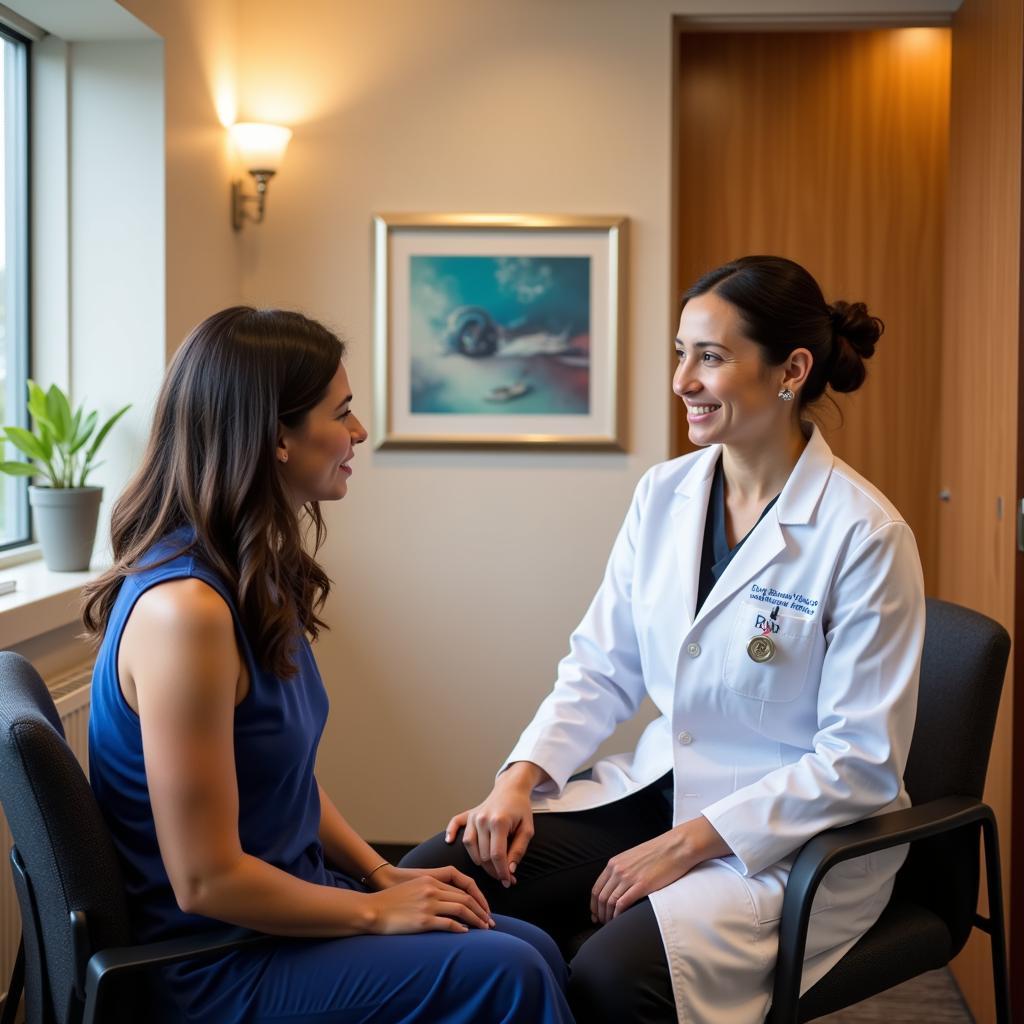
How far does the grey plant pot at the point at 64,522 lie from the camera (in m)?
2.52

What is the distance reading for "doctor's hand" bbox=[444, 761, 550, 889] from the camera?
1.68 meters

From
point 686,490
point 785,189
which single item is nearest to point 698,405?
point 686,490

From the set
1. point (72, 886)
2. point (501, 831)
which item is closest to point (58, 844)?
point (72, 886)

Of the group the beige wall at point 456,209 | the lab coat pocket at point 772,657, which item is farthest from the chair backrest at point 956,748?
the beige wall at point 456,209

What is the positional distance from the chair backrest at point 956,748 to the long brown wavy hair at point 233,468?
99cm

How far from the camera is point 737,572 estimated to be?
1.77 meters

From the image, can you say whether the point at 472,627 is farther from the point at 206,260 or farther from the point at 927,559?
the point at 927,559

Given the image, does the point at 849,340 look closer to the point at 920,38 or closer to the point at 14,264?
the point at 14,264

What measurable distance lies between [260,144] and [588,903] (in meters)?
2.21

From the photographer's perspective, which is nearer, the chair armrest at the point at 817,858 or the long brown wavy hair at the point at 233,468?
the long brown wavy hair at the point at 233,468

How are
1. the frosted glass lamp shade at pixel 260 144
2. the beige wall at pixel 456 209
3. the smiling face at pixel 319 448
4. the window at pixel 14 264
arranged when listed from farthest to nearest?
1. the beige wall at pixel 456 209
2. the frosted glass lamp shade at pixel 260 144
3. the window at pixel 14 264
4. the smiling face at pixel 319 448

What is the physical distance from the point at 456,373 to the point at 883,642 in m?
1.89

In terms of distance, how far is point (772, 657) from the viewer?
169cm

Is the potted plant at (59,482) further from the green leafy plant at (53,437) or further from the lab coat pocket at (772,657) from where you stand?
the lab coat pocket at (772,657)
